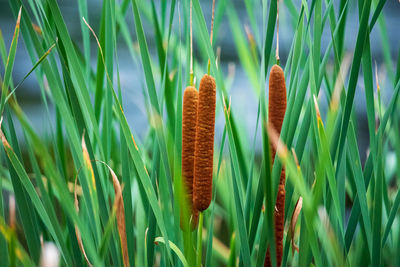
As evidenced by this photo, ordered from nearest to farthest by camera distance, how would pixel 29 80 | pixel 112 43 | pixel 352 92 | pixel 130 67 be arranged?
pixel 352 92 < pixel 112 43 < pixel 29 80 < pixel 130 67

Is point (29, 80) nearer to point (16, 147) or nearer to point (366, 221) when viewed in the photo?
point (16, 147)

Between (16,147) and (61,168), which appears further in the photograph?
(61,168)

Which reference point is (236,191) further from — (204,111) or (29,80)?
(29,80)

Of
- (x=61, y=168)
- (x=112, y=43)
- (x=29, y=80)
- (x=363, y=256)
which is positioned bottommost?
(x=363, y=256)

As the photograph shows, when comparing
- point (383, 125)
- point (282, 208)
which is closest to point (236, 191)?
point (282, 208)

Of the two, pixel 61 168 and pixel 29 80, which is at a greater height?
pixel 29 80

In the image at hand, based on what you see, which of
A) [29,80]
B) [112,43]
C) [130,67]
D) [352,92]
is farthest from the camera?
[130,67]
